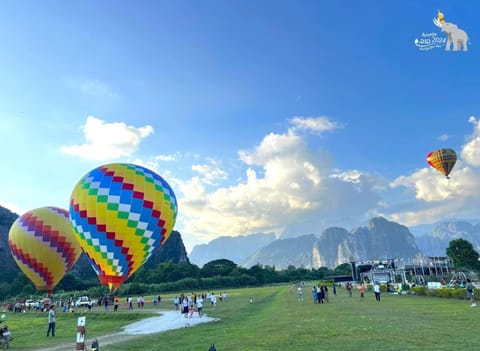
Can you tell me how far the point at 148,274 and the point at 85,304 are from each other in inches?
2305

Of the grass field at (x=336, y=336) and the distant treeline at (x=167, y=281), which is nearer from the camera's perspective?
the grass field at (x=336, y=336)

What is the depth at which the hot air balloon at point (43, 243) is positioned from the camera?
4753 centimetres

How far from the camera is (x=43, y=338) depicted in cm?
2350

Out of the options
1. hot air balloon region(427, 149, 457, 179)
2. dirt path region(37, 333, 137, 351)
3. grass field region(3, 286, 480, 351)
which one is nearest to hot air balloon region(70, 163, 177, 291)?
grass field region(3, 286, 480, 351)

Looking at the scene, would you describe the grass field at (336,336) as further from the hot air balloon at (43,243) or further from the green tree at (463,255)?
the green tree at (463,255)

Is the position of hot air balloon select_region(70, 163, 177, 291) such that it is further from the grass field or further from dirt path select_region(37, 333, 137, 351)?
dirt path select_region(37, 333, 137, 351)

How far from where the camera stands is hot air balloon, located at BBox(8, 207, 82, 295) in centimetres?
4753

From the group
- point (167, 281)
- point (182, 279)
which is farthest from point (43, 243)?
point (167, 281)

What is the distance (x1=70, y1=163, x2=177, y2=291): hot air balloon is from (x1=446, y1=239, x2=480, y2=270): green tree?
268ft

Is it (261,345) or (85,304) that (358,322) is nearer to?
(261,345)

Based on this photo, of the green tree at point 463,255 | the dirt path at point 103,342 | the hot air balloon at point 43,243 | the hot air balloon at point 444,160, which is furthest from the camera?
the green tree at point 463,255

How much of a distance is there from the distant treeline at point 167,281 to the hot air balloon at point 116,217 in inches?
1773

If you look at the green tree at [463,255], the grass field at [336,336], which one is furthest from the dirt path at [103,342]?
the green tree at [463,255]

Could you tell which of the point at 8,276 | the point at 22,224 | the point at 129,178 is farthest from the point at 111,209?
the point at 8,276
